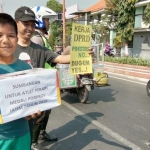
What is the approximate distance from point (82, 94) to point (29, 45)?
353cm

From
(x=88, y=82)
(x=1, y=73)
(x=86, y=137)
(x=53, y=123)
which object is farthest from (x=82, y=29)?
(x=88, y=82)

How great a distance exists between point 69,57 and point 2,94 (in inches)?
45.8

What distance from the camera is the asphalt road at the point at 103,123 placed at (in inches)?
136

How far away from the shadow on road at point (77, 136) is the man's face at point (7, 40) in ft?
6.55

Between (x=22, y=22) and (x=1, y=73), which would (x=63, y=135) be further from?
(x=1, y=73)

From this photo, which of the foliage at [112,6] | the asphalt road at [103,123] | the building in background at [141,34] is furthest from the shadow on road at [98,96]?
the foliage at [112,6]

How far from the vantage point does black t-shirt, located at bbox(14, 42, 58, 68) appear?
8.07 ft

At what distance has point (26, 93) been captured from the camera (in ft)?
5.44

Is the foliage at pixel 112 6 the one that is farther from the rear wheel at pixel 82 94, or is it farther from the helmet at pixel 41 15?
the helmet at pixel 41 15

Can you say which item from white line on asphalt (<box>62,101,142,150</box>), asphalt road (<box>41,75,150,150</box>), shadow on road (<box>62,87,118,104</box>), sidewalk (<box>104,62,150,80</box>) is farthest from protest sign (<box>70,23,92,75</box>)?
sidewalk (<box>104,62,150,80</box>)

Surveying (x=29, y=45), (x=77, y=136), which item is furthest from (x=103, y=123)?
(x=29, y=45)

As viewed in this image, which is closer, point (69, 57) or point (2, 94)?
point (2, 94)

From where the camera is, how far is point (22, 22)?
2365mm

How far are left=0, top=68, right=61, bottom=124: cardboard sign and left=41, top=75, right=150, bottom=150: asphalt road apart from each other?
69.8 inches
